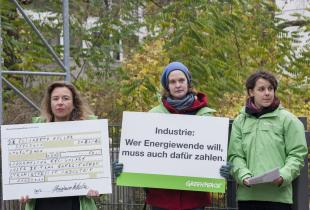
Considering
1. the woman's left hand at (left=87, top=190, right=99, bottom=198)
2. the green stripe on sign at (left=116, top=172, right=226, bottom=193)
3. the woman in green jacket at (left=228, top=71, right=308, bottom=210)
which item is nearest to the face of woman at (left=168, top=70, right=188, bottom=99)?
the woman in green jacket at (left=228, top=71, right=308, bottom=210)

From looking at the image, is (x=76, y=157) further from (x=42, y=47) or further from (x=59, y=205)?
(x=42, y=47)

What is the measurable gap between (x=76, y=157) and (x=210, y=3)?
7.60 meters

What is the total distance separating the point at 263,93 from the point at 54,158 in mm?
1830

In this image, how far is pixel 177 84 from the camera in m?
4.78

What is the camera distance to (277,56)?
13.9 m

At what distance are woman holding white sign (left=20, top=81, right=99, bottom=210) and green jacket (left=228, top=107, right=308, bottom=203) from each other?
1229 millimetres

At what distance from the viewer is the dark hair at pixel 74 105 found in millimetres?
4910

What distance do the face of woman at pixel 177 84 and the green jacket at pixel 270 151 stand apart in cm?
60

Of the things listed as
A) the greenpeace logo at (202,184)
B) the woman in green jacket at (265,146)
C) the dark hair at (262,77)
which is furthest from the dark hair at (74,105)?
the dark hair at (262,77)

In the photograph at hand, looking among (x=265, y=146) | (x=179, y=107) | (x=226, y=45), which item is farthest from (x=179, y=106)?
(x=226, y=45)

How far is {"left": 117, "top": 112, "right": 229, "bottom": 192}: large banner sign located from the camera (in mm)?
4891

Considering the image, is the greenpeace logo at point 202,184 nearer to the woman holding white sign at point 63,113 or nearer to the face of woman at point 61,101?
the woman holding white sign at point 63,113

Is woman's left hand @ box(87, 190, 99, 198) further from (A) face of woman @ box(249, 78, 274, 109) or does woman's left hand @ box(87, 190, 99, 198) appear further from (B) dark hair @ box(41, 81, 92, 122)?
(A) face of woman @ box(249, 78, 274, 109)

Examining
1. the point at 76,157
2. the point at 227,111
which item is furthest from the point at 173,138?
the point at 227,111
